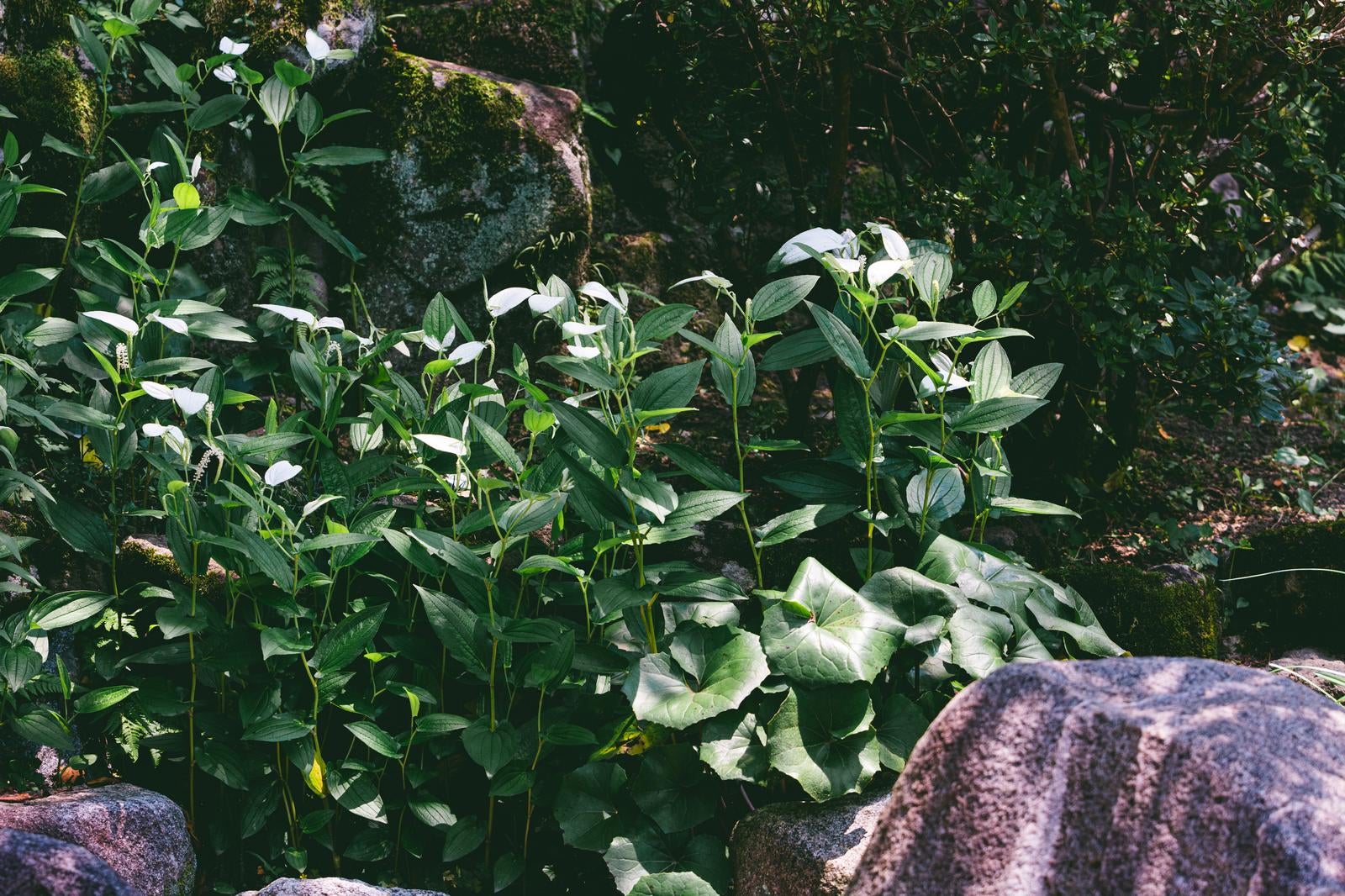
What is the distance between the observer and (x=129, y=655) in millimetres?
2547

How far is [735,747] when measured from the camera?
2391 mm

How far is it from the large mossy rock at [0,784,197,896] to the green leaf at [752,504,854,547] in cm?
144

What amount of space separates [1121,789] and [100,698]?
6.86 feet

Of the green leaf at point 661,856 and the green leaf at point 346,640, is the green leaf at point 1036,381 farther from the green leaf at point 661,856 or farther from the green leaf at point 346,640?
the green leaf at point 346,640

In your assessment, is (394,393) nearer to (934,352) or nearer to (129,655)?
(129,655)

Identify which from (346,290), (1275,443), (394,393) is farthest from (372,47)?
(1275,443)

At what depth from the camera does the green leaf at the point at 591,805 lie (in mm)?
2410

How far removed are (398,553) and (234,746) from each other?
0.56 meters

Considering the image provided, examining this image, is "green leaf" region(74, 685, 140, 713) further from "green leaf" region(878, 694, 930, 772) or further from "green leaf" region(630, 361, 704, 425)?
"green leaf" region(878, 694, 930, 772)

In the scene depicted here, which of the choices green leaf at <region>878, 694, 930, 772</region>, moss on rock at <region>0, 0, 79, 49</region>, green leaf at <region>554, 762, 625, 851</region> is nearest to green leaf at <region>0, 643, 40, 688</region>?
green leaf at <region>554, 762, 625, 851</region>

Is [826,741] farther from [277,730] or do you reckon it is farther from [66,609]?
[66,609]

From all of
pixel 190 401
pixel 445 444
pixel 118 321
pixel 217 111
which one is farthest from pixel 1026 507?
pixel 217 111

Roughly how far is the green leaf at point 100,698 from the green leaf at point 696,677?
1.12 metres

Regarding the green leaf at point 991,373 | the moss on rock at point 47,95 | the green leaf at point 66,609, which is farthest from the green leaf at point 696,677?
the moss on rock at point 47,95
